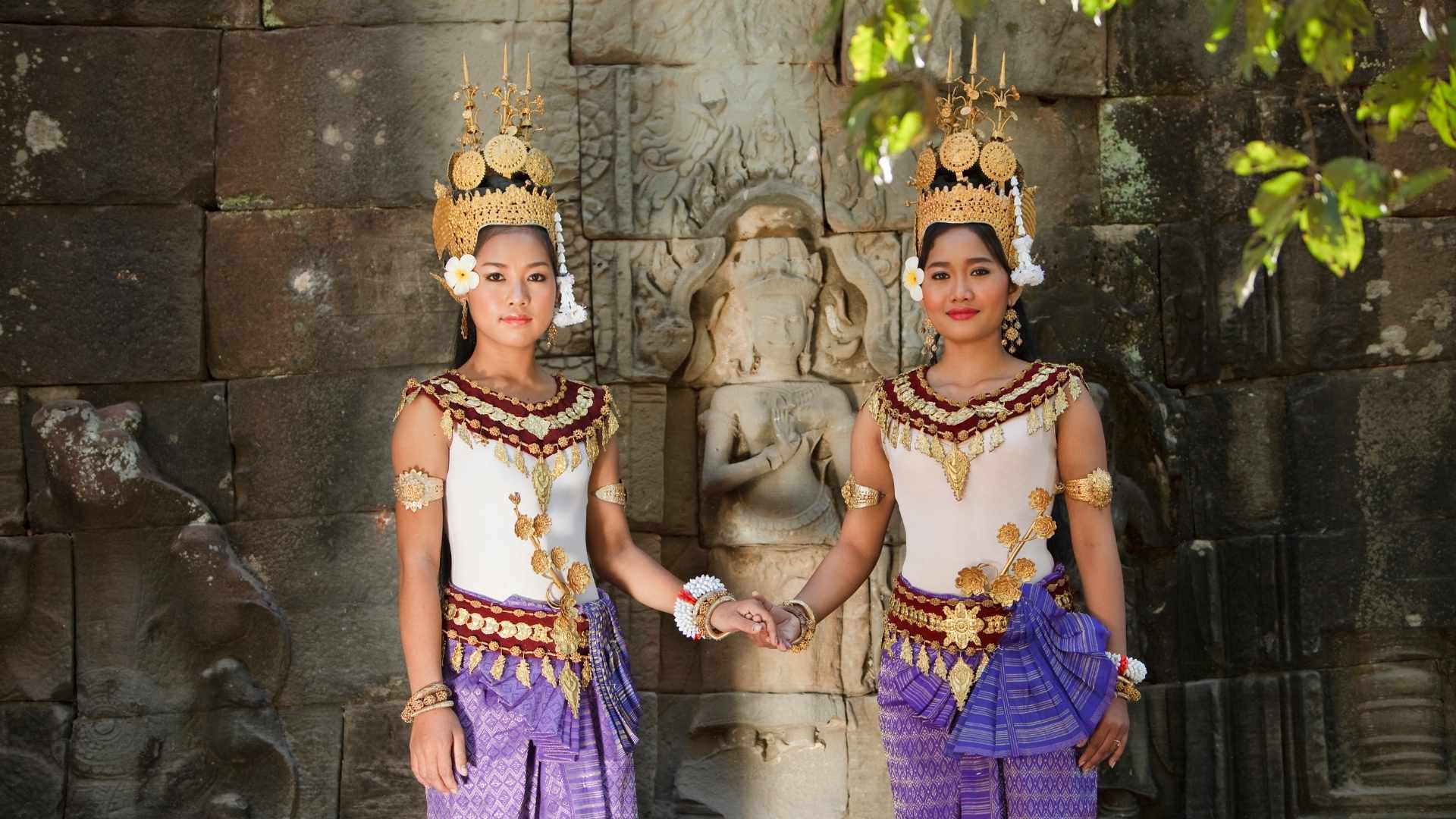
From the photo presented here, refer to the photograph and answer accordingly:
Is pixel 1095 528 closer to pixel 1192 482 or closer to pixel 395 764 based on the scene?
pixel 1192 482

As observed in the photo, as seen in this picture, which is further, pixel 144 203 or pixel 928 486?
pixel 144 203

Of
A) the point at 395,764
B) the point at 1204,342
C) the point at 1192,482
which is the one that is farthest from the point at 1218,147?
the point at 395,764

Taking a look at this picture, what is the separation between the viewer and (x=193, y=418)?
4.71 meters

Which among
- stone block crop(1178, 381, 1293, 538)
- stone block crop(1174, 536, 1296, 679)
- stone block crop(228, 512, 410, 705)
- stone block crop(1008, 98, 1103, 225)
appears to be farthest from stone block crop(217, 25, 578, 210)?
→ stone block crop(1174, 536, 1296, 679)

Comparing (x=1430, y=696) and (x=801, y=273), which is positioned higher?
(x=801, y=273)

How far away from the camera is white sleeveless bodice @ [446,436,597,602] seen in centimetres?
363

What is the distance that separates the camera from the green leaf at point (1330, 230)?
2525 millimetres

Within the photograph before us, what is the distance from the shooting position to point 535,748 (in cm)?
359

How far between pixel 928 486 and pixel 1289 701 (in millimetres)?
2007

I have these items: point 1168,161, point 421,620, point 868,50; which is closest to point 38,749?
point 421,620

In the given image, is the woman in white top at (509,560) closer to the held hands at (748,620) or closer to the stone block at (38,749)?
the held hands at (748,620)

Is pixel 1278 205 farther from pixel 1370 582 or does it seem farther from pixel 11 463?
pixel 11 463

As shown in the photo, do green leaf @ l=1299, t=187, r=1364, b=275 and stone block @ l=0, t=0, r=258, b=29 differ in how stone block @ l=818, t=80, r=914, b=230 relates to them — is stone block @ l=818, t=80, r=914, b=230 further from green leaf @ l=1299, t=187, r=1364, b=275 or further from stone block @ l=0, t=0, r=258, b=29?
green leaf @ l=1299, t=187, r=1364, b=275

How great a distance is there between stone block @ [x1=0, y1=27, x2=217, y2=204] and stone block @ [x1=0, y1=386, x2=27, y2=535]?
384mm
